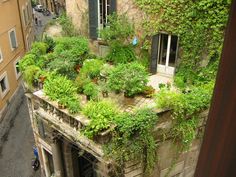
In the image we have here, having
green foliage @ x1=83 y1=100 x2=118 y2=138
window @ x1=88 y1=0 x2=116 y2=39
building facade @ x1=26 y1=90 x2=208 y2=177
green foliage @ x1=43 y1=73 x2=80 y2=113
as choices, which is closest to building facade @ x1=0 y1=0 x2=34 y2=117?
building facade @ x1=26 y1=90 x2=208 y2=177

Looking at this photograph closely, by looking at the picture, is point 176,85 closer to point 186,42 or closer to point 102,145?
point 186,42

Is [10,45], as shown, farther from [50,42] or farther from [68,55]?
[68,55]

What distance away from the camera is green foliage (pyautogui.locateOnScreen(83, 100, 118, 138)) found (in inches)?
356

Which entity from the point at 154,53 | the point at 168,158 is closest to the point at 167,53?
the point at 154,53

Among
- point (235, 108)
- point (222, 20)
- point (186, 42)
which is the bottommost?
point (186, 42)

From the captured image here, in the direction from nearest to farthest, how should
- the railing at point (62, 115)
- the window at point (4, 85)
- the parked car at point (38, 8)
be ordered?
1. the railing at point (62, 115)
2. the window at point (4, 85)
3. the parked car at point (38, 8)

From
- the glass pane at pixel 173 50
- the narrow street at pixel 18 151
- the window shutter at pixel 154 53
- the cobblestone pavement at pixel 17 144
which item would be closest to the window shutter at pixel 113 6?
the window shutter at pixel 154 53

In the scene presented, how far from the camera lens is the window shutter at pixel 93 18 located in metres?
13.6

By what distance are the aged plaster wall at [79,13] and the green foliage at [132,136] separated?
273 inches

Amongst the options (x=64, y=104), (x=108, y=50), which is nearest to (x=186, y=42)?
(x=108, y=50)

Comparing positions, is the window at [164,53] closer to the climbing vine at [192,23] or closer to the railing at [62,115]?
the climbing vine at [192,23]

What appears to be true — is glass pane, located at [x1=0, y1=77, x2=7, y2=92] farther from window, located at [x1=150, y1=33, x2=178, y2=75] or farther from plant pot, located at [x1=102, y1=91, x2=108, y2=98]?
plant pot, located at [x1=102, y1=91, x2=108, y2=98]

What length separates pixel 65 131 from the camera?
10.5 m

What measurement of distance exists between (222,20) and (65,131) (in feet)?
23.4
